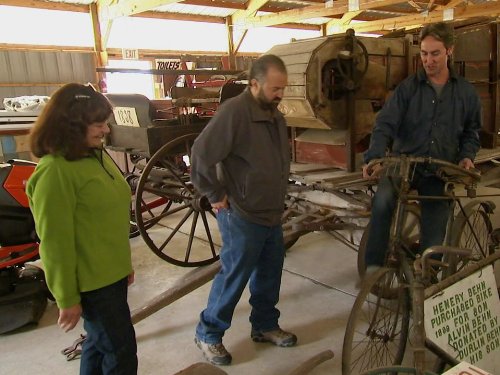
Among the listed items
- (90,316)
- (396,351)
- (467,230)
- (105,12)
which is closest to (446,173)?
(467,230)

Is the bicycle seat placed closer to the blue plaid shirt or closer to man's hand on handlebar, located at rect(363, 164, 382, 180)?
the blue plaid shirt

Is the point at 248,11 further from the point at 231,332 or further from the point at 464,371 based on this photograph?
the point at 464,371

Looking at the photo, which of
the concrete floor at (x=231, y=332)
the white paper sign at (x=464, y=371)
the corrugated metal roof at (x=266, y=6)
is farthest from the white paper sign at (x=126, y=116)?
the corrugated metal roof at (x=266, y=6)

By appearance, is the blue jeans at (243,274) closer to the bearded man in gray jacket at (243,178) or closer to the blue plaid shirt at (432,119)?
the bearded man in gray jacket at (243,178)

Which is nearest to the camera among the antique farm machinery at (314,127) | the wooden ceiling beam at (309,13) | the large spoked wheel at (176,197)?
the antique farm machinery at (314,127)

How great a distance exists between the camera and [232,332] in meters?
2.86

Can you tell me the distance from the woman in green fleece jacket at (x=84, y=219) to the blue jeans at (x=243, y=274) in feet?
2.36

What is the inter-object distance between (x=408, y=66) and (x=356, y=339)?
2039 mm

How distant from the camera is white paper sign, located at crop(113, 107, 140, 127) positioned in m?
3.78

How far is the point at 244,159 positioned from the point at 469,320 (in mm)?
1168

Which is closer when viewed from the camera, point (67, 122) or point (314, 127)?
point (67, 122)

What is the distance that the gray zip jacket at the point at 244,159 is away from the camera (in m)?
2.21

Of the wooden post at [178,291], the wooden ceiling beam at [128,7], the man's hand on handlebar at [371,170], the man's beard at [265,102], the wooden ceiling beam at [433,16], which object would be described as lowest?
the wooden post at [178,291]

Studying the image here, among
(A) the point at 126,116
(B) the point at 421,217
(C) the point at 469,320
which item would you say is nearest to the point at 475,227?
(B) the point at 421,217
